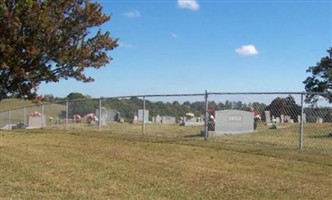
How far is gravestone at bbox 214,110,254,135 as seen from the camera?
16.8 m

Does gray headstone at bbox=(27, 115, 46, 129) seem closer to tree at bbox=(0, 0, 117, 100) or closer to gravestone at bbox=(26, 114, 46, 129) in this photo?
gravestone at bbox=(26, 114, 46, 129)

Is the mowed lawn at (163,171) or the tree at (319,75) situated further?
the tree at (319,75)

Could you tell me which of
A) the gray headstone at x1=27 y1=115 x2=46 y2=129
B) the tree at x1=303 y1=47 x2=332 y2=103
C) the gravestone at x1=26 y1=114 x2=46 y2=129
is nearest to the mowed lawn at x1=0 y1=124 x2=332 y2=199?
the gravestone at x1=26 y1=114 x2=46 y2=129

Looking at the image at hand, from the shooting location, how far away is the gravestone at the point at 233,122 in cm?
1681

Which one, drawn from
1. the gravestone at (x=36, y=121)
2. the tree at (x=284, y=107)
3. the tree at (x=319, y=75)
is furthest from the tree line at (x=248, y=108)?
the tree at (x=319, y=75)

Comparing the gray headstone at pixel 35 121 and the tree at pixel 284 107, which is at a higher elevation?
the tree at pixel 284 107

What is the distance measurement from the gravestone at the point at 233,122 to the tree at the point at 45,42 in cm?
467

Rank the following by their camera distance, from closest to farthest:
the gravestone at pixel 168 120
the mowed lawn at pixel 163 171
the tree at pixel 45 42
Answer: the mowed lawn at pixel 163 171 < the tree at pixel 45 42 < the gravestone at pixel 168 120

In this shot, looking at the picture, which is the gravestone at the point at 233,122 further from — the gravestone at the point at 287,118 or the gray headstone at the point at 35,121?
the gray headstone at the point at 35,121

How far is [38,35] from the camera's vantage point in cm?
1223

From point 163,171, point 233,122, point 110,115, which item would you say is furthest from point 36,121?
point 163,171

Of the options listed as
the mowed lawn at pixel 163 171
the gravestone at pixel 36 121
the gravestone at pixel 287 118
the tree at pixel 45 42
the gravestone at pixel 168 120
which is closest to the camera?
the mowed lawn at pixel 163 171

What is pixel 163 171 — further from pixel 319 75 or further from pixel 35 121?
pixel 319 75

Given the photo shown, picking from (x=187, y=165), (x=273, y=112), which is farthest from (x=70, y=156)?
(x=273, y=112)
